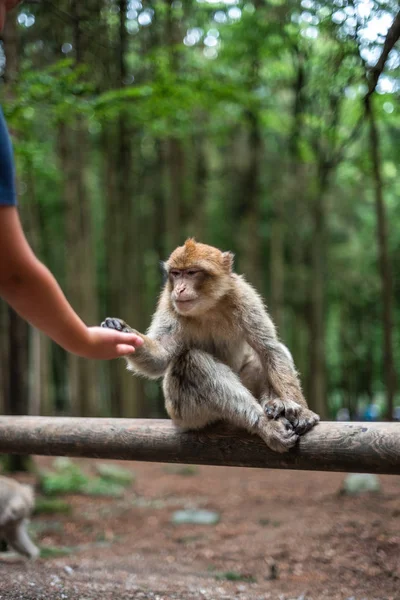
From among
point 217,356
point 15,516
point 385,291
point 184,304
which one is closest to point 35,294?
point 184,304

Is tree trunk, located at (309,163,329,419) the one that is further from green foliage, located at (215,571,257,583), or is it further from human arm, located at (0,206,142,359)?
human arm, located at (0,206,142,359)

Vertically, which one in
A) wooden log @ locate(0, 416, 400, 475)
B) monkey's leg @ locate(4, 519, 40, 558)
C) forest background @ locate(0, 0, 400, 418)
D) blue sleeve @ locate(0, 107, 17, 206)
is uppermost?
forest background @ locate(0, 0, 400, 418)

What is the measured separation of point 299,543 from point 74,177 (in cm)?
896

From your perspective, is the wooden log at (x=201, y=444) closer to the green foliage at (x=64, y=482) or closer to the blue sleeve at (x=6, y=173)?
the blue sleeve at (x=6, y=173)

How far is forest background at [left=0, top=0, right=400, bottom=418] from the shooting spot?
313 inches

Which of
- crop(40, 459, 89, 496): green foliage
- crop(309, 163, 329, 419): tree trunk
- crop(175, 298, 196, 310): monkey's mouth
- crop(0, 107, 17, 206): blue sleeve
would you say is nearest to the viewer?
crop(0, 107, 17, 206): blue sleeve

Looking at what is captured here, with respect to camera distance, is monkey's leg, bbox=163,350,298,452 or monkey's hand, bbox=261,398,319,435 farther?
monkey's leg, bbox=163,350,298,452

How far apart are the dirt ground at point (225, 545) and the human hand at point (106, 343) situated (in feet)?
7.08

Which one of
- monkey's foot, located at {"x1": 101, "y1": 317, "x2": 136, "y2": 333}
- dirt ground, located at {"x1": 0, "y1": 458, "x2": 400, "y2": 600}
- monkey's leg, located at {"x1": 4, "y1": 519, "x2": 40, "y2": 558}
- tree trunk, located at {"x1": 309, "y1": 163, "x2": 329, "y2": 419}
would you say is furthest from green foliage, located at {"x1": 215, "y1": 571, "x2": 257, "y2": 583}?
tree trunk, located at {"x1": 309, "y1": 163, "x2": 329, "y2": 419}

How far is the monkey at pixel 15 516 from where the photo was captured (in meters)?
6.07

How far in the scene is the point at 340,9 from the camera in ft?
19.5

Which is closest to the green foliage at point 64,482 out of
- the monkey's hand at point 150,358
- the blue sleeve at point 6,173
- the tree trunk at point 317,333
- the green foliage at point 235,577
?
the green foliage at point 235,577

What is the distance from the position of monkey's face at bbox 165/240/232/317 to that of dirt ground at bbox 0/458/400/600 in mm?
2026

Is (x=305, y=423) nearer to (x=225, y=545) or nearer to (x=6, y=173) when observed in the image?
(x=6, y=173)
